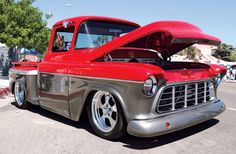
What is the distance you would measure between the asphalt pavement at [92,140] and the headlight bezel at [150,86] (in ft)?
2.48

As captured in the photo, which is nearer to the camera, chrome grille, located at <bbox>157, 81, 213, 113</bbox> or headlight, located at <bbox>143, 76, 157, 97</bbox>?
headlight, located at <bbox>143, 76, 157, 97</bbox>

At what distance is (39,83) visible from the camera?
6.14 metres

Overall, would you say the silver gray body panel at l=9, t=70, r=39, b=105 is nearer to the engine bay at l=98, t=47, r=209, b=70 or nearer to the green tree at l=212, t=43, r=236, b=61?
the engine bay at l=98, t=47, r=209, b=70

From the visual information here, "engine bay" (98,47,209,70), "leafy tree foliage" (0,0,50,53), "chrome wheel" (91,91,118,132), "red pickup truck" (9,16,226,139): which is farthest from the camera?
"leafy tree foliage" (0,0,50,53)

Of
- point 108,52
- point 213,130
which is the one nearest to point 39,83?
point 108,52

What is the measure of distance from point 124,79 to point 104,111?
0.79m

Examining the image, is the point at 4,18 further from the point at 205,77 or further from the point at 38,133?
the point at 205,77

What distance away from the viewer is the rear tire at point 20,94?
22.6 feet

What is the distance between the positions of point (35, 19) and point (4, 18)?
1.96 m

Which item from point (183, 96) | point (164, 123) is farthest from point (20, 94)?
point (164, 123)

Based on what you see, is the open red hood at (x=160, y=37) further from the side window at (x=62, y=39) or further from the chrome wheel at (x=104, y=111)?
the side window at (x=62, y=39)

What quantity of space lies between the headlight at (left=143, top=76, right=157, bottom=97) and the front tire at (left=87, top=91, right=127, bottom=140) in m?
0.50

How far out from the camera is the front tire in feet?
14.4

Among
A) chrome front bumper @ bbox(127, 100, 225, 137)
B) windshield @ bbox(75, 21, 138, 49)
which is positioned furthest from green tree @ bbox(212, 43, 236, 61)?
chrome front bumper @ bbox(127, 100, 225, 137)
